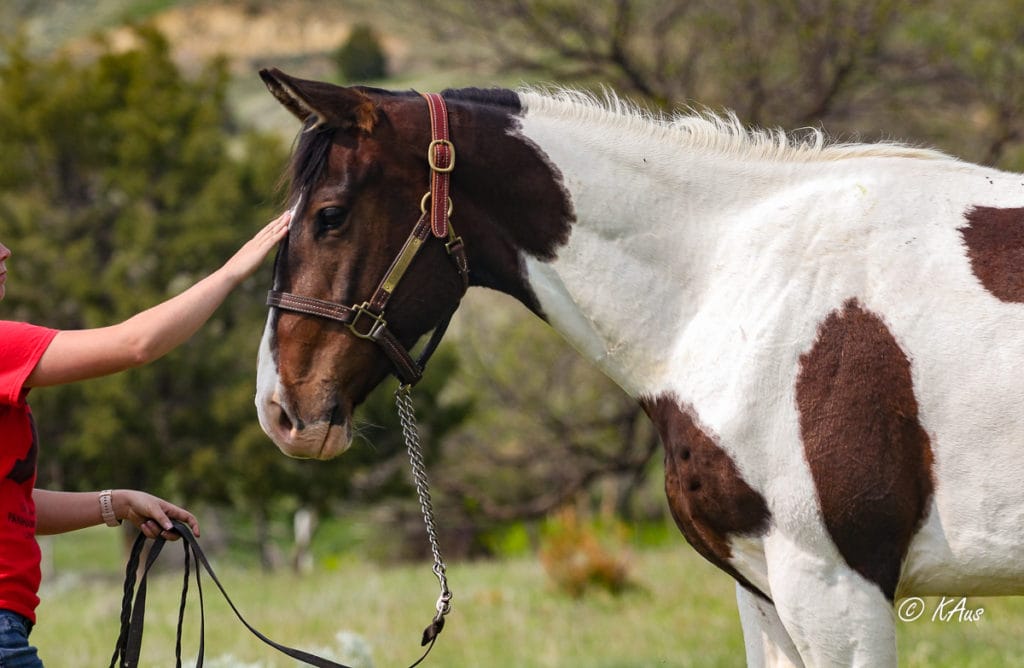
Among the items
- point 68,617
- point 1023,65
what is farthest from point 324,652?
point 1023,65

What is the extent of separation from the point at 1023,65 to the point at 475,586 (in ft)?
23.3

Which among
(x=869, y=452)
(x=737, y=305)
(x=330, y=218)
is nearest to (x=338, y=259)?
(x=330, y=218)

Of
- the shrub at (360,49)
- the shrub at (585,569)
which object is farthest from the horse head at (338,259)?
the shrub at (360,49)

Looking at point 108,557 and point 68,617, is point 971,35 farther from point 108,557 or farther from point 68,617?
point 108,557

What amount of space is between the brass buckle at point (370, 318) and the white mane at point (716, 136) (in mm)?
743

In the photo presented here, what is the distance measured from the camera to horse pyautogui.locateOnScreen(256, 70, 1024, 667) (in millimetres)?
2662

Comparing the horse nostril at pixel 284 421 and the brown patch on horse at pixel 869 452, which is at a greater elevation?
the brown patch on horse at pixel 869 452

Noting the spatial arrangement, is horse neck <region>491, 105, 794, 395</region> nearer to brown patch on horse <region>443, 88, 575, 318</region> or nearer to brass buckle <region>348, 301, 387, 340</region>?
brown patch on horse <region>443, 88, 575, 318</region>

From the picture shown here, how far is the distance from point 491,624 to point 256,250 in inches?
208

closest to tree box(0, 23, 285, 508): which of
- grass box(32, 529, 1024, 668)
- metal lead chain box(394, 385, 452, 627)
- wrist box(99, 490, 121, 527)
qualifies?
grass box(32, 529, 1024, 668)

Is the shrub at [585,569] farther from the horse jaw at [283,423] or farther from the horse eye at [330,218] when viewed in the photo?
the horse eye at [330,218]

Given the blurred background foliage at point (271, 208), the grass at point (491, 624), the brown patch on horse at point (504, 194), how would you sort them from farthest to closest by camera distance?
the blurred background foliage at point (271, 208), the grass at point (491, 624), the brown patch on horse at point (504, 194)

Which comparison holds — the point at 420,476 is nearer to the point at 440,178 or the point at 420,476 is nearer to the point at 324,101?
the point at 440,178

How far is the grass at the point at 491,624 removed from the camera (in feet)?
20.1
